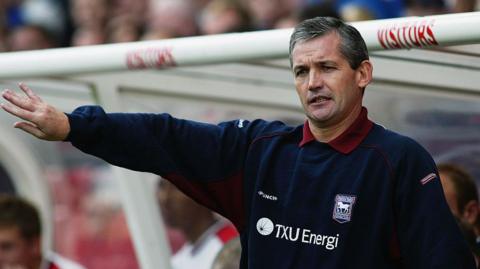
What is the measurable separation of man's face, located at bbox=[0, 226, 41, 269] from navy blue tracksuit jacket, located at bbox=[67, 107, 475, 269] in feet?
7.09

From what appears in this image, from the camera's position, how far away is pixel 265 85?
15.8 feet

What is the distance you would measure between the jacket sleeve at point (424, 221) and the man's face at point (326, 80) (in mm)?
234

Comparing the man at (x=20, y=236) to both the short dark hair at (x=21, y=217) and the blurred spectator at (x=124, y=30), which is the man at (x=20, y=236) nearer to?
the short dark hair at (x=21, y=217)

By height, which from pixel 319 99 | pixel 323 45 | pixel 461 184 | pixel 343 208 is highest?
pixel 323 45

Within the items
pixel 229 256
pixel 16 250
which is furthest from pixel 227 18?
pixel 229 256

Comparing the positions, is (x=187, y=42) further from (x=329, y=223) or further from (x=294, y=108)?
(x=329, y=223)

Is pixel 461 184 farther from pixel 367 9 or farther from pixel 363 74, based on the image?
pixel 367 9

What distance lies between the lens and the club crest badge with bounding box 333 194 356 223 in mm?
3416

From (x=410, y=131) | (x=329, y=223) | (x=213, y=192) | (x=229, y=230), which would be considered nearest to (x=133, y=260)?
(x=229, y=230)

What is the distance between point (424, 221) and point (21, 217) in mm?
2824

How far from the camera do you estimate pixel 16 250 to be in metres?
5.76

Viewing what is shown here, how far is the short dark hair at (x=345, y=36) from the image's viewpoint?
11.4 feet

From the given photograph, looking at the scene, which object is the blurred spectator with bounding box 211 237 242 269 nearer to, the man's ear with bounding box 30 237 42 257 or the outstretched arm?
the man's ear with bounding box 30 237 42 257

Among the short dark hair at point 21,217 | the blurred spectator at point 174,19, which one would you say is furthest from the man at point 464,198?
the blurred spectator at point 174,19
